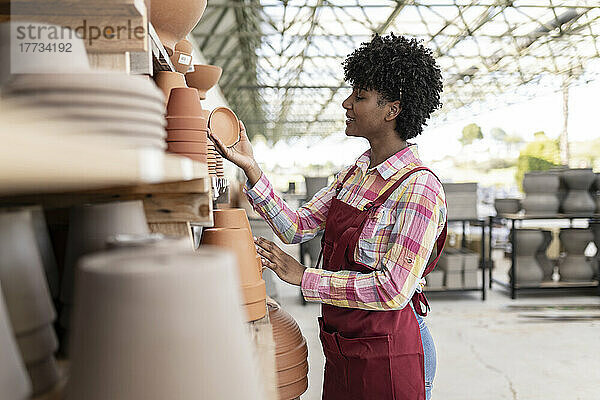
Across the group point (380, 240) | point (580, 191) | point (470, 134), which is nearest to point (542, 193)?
point (580, 191)

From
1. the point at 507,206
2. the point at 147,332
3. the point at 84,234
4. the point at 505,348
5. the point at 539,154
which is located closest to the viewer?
the point at 147,332

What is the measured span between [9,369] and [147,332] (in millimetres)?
139

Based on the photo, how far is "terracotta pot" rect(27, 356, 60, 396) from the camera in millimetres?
563

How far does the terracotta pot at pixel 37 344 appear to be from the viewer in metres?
0.56

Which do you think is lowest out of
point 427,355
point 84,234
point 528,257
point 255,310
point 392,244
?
point 528,257

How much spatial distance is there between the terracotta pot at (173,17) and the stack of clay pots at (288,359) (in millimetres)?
760

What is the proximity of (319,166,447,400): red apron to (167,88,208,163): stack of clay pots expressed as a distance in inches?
28.6

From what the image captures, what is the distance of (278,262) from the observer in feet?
5.31

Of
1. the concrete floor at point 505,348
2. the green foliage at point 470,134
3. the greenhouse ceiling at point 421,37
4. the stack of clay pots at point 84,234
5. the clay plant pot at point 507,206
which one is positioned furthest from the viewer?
the green foliage at point 470,134

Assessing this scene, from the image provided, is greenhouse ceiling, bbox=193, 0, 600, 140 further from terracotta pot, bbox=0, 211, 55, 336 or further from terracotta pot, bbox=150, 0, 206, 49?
terracotta pot, bbox=0, 211, 55, 336

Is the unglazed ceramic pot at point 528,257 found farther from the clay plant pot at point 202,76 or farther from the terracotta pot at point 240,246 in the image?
the terracotta pot at point 240,246

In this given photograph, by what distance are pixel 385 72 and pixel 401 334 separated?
0.82m

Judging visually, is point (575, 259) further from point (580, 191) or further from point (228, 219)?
point (228, 219)

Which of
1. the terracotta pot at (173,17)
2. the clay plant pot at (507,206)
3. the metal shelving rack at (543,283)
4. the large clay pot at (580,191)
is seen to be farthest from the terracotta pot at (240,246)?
the clay plant pot at (507,206)
